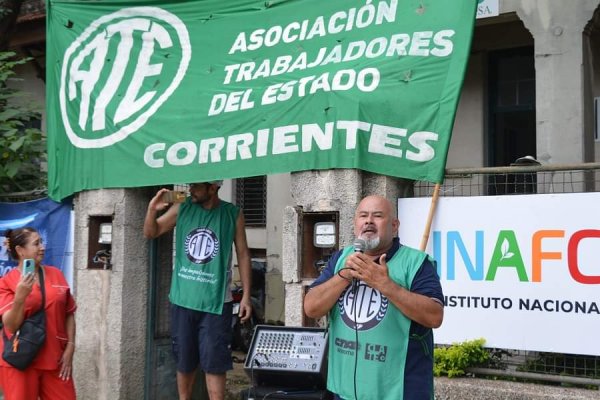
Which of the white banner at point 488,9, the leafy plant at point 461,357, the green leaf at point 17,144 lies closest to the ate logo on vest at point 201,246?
the leafy plant at point 461,357

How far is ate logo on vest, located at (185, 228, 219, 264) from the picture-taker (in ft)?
20.9

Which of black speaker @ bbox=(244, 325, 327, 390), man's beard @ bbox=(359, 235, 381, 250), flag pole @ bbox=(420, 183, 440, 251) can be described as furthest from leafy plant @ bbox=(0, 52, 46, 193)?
man's beard @ bbox=(359, 235, 381, 250)

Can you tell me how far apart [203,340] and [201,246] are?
77cm

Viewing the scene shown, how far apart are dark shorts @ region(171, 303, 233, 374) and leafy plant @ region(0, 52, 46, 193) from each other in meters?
3.08

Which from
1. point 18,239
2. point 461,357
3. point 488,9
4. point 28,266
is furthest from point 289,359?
point 488,9

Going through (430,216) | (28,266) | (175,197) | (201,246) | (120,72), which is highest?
(120,72)

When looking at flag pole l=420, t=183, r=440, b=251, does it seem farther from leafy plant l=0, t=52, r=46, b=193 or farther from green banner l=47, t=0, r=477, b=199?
leafy plant l=0, t=52, r=46, b=193

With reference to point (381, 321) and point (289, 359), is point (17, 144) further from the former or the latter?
point (381, 321)

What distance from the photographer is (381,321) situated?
3.59m

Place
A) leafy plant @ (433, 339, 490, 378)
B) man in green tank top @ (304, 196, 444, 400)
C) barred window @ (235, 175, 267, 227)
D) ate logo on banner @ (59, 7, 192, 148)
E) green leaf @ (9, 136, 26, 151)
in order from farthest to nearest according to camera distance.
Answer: barred window @ (235, 175, 267, 227) → green leaf @ (9, 136, 26, 151) → ate logo on banner @ (59, 7, 192, 148) → leafy plant @ (433, 339, 490, 378) → man in green tank top @ (304, 196, 444, 400)

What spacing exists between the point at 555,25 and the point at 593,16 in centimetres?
44

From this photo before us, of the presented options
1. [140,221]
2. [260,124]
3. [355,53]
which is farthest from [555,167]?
[140,221]

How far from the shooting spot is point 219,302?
20.5ft

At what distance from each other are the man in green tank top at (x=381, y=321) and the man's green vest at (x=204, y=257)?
266 cm
